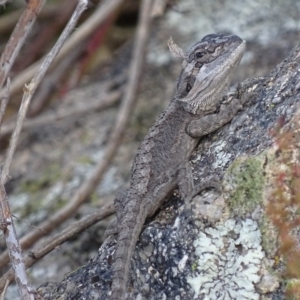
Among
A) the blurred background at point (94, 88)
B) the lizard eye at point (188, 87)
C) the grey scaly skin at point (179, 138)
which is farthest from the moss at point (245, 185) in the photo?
the blurred background at point (94, 88)

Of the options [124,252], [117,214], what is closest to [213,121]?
[117,214]

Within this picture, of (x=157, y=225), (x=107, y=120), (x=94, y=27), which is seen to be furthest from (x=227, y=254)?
(x=94, y=27)

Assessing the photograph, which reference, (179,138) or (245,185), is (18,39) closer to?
(179,138)

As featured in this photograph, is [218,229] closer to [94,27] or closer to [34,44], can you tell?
[94,27]

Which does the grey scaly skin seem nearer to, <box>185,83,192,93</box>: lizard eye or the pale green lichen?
<box>185,83,192,93</box>: lizard eye

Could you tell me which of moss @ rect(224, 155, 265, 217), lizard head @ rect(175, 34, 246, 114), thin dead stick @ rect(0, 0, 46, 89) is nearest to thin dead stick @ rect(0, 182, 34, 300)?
moss @ rect(224, 155, 265, 217)

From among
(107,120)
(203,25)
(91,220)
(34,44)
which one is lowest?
(91,220)
